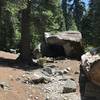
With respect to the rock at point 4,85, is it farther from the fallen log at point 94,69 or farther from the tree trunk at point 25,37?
the tree trunk at point 25,37

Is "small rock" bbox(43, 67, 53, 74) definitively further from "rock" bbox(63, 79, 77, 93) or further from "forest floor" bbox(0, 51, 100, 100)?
"rock" bbox(63, 79, 77, 93)

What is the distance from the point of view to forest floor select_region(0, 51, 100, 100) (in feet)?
47.7

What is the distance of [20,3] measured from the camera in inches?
770

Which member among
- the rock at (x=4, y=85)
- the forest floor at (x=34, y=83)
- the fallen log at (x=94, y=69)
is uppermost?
the fallen log at (x=94, y=69)

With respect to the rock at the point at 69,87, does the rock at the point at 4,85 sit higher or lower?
higher

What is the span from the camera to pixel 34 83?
16078mm

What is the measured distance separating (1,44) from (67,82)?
2373 centimetres

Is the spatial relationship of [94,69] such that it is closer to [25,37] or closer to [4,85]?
[4,85]

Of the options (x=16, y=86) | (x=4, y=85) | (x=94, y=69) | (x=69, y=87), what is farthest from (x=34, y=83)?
(x=94, y=69)

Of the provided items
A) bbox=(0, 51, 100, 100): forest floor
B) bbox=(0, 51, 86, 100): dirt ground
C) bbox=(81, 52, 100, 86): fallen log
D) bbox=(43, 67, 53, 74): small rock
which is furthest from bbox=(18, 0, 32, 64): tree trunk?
bbox=(81, 52, 100, 86): fallen log

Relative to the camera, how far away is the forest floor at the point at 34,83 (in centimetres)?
1453

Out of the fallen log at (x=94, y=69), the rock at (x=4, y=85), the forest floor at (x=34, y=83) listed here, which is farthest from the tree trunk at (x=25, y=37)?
the fallen log at (x=94, y=69)

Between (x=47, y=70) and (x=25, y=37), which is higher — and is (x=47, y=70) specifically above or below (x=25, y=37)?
below

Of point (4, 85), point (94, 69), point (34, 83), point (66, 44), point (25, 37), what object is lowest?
point (34, 83)
